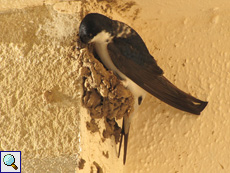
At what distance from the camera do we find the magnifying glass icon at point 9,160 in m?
1.15

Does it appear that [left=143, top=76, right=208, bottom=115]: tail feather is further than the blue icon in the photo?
Yes

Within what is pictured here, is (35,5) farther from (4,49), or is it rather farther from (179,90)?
(179,90)

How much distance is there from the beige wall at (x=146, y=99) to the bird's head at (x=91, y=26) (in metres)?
0.05

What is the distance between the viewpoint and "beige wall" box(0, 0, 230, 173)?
115cm

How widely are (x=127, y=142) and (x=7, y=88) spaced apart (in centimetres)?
48

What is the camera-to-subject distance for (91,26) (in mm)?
1218

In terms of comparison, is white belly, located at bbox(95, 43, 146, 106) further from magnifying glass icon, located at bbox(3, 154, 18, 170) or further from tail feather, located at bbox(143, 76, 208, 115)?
magnifying glass icon, located at bbox(3, 154, 18, 170)

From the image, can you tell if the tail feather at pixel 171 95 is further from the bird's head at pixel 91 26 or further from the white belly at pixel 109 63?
the bird's head at pixel 91 26

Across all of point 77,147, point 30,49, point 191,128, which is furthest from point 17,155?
point 191,128

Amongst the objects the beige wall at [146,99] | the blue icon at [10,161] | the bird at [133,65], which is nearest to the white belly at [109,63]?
the bird at [133,65]

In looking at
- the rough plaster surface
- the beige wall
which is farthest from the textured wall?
the rough plaster surface

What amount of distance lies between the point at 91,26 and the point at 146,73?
0.25 metres

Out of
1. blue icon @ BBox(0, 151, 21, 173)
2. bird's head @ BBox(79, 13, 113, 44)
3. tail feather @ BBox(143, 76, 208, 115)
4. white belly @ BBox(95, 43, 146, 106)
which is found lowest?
blue icon @ BBox(0, 151, 21, 173)

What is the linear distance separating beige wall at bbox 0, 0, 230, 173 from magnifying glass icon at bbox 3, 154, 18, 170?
29 millimetres
